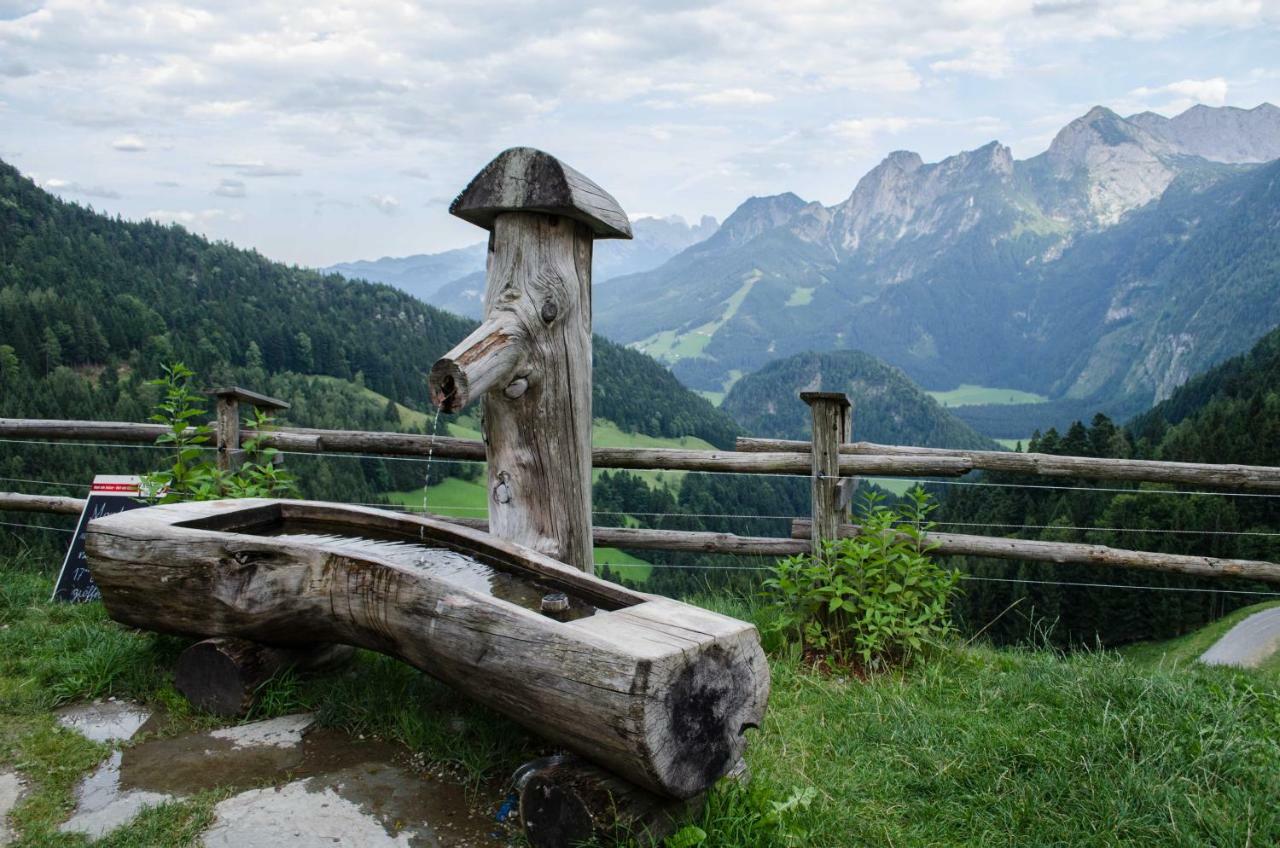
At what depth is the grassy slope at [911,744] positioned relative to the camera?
105 inches

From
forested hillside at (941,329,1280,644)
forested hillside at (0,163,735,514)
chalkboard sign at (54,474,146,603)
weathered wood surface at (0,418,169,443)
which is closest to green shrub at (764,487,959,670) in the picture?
chalkboard sign at (54,474,146,603)

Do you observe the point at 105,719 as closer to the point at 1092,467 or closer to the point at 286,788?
the point at 286,788

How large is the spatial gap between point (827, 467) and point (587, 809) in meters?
2.91

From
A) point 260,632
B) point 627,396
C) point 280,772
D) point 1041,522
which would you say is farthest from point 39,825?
point 627,396

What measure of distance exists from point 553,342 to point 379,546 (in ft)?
4.04

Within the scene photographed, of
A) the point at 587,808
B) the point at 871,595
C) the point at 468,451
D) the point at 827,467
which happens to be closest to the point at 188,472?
the point at 468,451

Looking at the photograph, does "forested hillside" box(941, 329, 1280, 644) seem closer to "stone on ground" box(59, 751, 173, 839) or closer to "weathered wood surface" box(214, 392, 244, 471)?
"weathered wood surface" box(214, 392, 244, 471)

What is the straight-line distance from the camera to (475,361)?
3117 mm

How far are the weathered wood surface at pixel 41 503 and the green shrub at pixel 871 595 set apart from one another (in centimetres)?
518

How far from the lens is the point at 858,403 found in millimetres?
157000

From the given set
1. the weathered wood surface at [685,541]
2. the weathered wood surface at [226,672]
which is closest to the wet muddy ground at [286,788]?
the weathered wood surface at [226,672]

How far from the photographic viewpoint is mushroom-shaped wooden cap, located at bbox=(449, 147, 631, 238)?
3357mm

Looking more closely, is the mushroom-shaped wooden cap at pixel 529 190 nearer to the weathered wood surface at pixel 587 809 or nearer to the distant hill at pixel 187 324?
the weathered wood surface at pixel 587 809

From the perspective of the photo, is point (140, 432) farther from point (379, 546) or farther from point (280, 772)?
point (280, 772)
